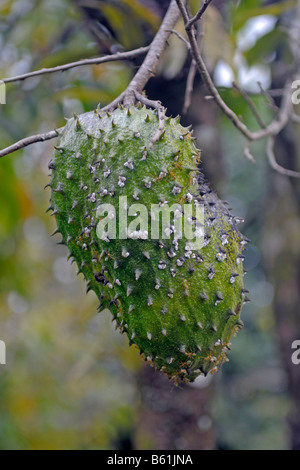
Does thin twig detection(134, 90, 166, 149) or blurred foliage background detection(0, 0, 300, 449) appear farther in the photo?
blurred foliage background detection(0, 0, 300, 449)

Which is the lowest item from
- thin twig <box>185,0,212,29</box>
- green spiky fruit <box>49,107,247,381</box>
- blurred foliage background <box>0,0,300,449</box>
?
green spiky fruit <box>49,107,247,381</box>

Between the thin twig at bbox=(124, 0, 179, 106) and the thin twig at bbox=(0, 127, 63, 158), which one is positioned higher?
the thin twig at bbox=(124, 0, 179, 106)

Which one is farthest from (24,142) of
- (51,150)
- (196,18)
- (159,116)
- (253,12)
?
(51,150)

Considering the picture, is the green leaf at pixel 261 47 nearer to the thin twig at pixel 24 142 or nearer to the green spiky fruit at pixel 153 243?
the green spiky fruit at pixel 153 243

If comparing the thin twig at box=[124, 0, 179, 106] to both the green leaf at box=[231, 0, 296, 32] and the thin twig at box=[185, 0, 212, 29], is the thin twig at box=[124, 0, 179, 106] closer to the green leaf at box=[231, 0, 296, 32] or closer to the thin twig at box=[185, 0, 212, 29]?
the thin twig at box=[185, 0, 212, 29]

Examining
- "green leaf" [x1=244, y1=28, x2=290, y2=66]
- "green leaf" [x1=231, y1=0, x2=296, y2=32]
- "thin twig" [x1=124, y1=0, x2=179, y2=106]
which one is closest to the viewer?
"thin twig" [x1=124, y1=0, x2=179, y2=106]

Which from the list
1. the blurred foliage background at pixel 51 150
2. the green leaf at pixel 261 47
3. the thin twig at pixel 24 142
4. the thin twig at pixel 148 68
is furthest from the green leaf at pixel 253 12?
the thin twig at pixel 24 142

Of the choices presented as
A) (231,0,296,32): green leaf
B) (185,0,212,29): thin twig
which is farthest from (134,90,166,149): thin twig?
(231,0,296,32): green leaf

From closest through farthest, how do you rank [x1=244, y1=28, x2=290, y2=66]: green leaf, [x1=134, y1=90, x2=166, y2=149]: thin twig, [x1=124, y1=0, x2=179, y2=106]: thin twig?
[x1=134, y1=90, x2=166, y2=149]: thin twig → [x1=124, y1=0, x2=179, y2=106]: thin twig → [x1=244, y1=28, x2=290, y2=66]: green leaf
